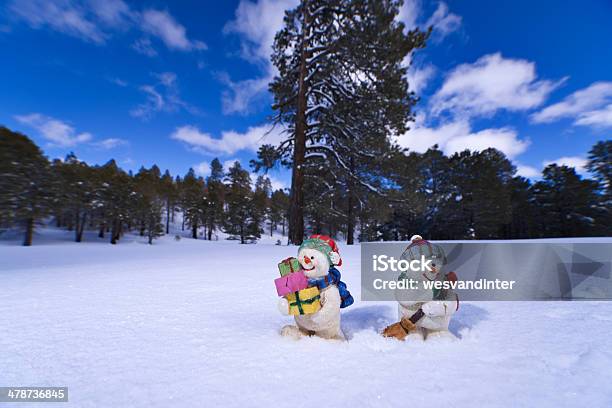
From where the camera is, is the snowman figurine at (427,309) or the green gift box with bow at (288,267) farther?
the green gift box with bow at (288,267)

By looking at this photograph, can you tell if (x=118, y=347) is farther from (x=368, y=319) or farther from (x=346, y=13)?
(x=346, y=13)

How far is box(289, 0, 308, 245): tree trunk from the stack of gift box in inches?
Answer: 274

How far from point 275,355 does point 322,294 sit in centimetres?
47

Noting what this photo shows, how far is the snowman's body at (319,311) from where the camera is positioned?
5.23 feet

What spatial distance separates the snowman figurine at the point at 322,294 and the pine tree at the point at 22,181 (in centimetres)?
1863

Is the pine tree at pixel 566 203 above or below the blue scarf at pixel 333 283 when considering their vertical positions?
above

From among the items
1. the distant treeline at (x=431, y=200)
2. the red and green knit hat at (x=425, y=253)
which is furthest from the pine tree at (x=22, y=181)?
the red and green knit hat at (x=425, y=253)

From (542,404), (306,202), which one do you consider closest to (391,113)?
(306,202)

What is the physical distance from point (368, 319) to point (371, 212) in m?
8.09

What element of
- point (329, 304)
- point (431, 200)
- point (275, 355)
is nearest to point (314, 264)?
point (329, 304)

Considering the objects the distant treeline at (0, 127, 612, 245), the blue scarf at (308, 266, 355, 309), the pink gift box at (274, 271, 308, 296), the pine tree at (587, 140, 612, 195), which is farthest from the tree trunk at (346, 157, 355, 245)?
the pine tree at (587, 140, 612, 195)

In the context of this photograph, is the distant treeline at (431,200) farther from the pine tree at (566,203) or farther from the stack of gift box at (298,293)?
the stack of gift box at (298,293)

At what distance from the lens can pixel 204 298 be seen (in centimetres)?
235

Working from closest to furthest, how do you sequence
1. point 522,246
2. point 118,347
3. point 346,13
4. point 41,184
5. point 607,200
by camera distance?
point 118,347 → point 522,246 → point 346,13 → point 41,184 → point 607,200
